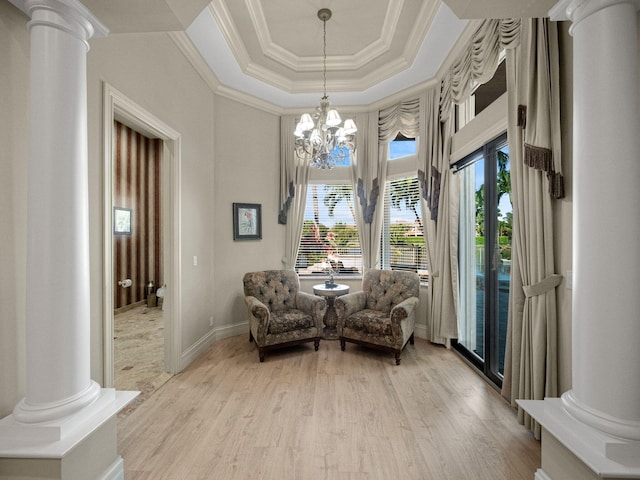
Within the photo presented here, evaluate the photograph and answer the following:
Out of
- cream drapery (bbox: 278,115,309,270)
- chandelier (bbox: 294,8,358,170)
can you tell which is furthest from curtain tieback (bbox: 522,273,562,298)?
cream drapery (bbox: 278,115,309,270)

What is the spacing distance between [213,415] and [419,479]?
152cm

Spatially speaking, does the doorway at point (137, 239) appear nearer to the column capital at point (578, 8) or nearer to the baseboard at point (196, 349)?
the baseboard at point (196, 349)

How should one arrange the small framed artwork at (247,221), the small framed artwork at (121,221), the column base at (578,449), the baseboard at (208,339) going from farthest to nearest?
the small framed artwork at (121,221)
the small framed artwork at (247,221)
the baseboard at (208,339)
the column base at (578,449)

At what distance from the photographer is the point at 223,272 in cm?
428

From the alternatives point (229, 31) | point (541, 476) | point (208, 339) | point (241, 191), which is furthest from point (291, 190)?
point (541, 476)

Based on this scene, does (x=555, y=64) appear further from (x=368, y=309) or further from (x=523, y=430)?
(x=368, y=309)

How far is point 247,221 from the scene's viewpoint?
14.6ft

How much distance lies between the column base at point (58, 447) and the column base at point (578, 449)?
2.10 meters

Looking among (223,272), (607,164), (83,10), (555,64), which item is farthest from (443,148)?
(83,10)

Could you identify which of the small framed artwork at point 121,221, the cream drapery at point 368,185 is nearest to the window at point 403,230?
the cream drapery at point 368,185

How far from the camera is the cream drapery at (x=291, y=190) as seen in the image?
4688 millimetres

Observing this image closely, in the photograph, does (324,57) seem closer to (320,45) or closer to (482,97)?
(320,45)

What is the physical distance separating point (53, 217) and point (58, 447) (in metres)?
0.98

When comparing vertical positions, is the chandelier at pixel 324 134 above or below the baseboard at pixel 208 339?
above
